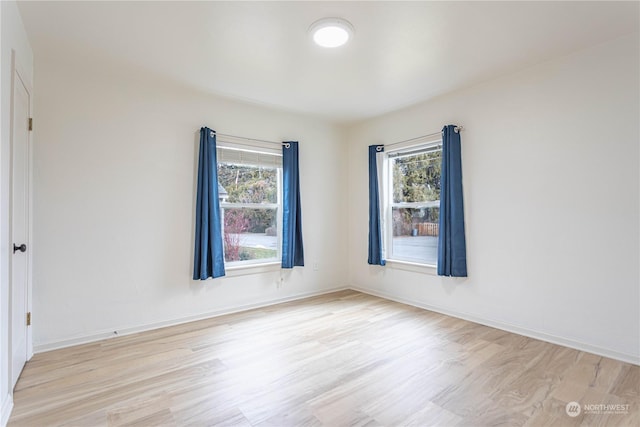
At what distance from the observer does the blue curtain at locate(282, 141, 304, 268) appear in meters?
4.26

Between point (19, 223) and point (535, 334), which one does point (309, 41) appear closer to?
point (19, 223)

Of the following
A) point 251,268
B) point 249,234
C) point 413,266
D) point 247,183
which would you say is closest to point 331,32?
point 247,183

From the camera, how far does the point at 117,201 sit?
3.18 metres

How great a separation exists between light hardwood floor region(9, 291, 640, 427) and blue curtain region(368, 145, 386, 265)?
127 cm

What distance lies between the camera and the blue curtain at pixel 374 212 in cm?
447

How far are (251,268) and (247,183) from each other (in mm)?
1057

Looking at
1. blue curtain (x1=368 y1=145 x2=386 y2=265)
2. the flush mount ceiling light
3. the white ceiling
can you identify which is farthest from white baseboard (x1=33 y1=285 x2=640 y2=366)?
the flush mount ceiling light

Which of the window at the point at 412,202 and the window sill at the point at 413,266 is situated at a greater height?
the window at the point at 412,202

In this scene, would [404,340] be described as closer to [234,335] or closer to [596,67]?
[234,335]

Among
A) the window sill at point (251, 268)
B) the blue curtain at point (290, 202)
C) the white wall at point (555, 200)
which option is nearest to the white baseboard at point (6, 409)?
the window sill at point (251, 268)

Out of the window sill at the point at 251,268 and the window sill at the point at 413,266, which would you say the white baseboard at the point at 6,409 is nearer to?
the window sill at the point at 251,268

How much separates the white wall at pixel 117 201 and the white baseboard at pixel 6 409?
0.99m

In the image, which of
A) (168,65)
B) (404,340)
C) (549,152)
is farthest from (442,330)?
(168,65)

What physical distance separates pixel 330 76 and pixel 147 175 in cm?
210
